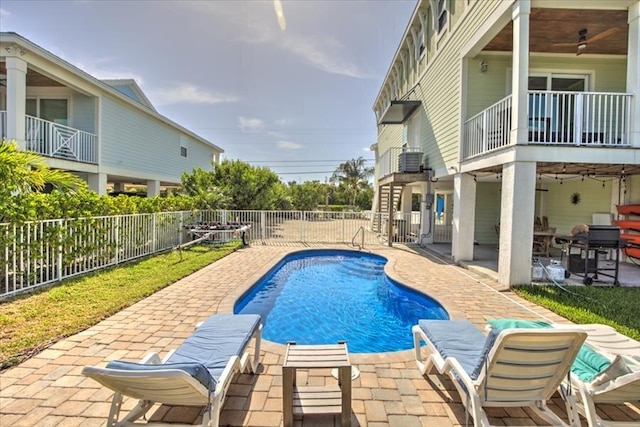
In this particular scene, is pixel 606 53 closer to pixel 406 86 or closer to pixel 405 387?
pixel 406 86

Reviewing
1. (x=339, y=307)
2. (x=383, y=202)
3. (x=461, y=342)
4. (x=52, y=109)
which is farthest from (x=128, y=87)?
(x=461, y=342)

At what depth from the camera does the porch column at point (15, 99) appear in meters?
9.31

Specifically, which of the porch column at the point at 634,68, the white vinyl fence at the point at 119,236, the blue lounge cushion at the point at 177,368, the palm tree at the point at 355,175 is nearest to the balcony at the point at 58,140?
the white vinyl fence at the point at 119,236

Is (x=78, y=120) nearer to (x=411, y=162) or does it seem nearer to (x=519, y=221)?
(x=411, y=162)

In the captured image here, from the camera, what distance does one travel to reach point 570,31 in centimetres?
805

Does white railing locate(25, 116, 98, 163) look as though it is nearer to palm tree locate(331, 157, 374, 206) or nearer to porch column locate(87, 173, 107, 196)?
porch column locate(87, 173, 107, 196)

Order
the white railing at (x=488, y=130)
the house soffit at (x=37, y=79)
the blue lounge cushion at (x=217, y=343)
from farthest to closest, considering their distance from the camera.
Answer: the house soffit at (x=37, y=79) < the white railing at (x=488, y=130) < the blue lounge cushion at (x=217, y=343)

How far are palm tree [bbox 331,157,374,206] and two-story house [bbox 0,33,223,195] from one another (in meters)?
25.7

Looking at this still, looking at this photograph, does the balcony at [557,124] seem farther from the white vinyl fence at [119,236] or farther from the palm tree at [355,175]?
the palm tree at [355,175]

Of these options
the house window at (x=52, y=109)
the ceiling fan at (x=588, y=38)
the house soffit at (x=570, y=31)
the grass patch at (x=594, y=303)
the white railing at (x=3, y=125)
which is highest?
the house soffit at (x=570, y=31)

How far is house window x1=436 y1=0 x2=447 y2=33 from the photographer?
11025 mm

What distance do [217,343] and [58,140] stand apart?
12.8 metres

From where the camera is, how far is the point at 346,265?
36.2 feet

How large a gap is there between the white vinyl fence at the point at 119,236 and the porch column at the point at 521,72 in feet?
27.0
